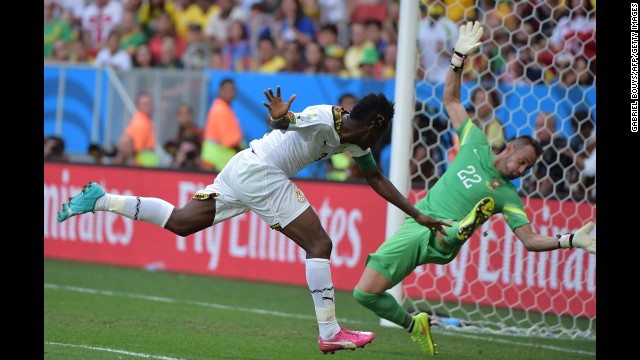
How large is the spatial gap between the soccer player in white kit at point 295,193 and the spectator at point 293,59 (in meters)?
8.00

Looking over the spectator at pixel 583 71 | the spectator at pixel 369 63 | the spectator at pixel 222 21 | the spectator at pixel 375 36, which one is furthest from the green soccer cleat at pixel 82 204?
the spectator at pixel 222 21

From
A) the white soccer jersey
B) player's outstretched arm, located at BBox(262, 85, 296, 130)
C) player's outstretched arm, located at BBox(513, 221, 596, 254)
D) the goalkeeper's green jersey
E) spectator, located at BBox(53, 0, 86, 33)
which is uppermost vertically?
spectator, located at BBox(53, 0, 86, 33)

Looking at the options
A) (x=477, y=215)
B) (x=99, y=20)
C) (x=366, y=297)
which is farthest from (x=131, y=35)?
(x=477, y=215)

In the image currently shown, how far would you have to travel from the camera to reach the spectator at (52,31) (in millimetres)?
19797

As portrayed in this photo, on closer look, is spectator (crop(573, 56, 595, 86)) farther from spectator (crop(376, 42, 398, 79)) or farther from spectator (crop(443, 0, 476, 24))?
spectator (crop(376, 42, 398, 79))

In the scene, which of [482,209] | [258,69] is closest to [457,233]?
[482,209]

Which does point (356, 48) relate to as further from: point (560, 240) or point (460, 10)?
point (560, 240)

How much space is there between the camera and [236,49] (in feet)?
57.0

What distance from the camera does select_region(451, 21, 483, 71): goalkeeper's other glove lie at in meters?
8.41

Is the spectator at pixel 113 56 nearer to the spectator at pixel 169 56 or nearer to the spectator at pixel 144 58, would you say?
the spectator at pixel 144 58

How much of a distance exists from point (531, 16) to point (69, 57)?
10.6m

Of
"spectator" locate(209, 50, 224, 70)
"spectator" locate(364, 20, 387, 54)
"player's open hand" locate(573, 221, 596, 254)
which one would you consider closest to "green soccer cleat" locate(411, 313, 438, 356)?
"player's open hand" locate(573, 221, 596, 254)

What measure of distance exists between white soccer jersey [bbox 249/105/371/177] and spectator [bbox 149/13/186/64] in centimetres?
1039
